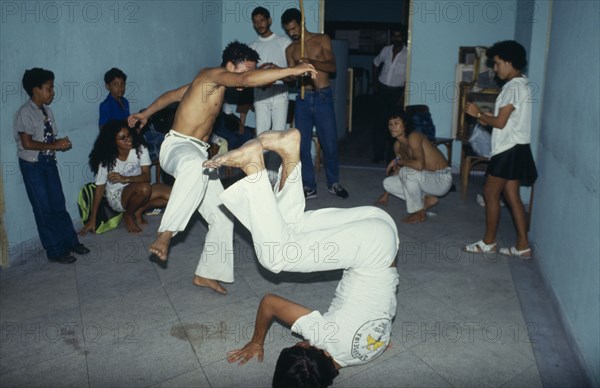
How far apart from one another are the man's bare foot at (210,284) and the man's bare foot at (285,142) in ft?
4.89

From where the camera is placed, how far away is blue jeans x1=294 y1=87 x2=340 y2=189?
628 cm

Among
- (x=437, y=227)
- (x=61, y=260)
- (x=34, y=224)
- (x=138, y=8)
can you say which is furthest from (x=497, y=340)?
(x=138, y=8)

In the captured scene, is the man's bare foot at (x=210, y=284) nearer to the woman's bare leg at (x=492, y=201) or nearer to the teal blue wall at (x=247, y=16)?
the woman's bare leg at (x=492, y=201)

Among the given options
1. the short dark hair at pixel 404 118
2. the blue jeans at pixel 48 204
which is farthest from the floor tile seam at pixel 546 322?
the blue jeans at pixel 48 204

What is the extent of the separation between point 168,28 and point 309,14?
2.01 m

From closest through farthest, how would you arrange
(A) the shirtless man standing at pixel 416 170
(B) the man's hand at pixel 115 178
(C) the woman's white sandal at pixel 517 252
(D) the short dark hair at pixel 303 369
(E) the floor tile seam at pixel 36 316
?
(D) the short dark hair at pixel 303 369 → (E) the floor tile seam at pixel 36 316 → (C) the woman's white sandal at pixel 517 252 → (B) the man's hand at pixel 115 178 → (A) the shirtless man standing at pixel 416 170

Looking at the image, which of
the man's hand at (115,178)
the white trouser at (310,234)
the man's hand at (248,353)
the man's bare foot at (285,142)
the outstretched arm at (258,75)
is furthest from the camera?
the man's hand at (115,178)

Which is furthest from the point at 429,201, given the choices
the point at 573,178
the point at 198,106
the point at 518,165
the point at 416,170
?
the point at 198,106

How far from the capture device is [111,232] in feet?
17.5

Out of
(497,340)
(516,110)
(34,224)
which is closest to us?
(497,340)

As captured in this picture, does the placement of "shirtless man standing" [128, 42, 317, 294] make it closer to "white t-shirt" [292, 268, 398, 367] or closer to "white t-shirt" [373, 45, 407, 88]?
"white t-shirt" [292, 268, 398, 367]

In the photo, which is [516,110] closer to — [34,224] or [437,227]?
[437,227]

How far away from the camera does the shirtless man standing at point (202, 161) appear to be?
3.73 m

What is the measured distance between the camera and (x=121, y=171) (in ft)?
17.7
